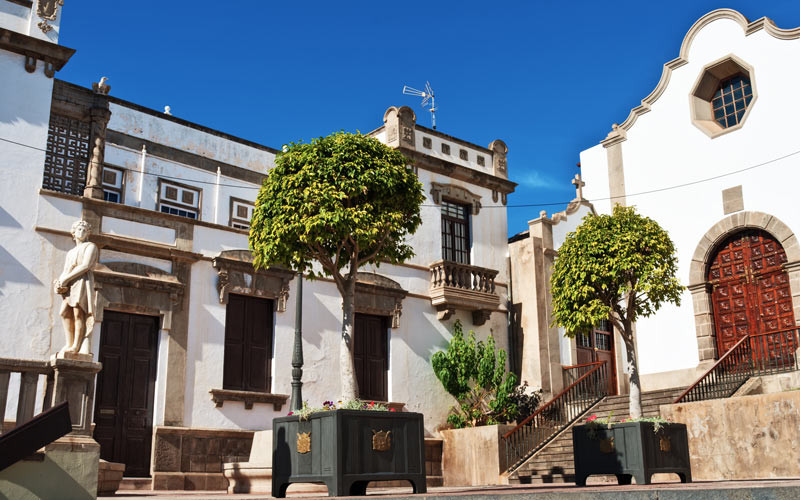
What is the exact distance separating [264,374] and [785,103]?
43.5 feet

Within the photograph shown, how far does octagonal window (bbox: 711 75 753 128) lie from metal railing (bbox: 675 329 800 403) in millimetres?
5475

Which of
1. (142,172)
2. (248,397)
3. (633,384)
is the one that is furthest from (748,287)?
(142,172)

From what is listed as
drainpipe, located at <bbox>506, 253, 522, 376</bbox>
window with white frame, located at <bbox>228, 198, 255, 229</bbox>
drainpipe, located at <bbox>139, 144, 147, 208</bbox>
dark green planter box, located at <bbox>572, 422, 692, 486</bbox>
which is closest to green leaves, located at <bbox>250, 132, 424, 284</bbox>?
dark green planter box, located at <bbox>572, 422, 692, 486</bbox>

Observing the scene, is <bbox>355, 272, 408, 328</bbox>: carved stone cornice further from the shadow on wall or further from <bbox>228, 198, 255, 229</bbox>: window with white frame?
the shadow on wall

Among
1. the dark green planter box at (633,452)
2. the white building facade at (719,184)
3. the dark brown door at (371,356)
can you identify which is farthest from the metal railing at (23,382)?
the white building facade at (719,184)

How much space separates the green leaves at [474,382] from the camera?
18766 mm

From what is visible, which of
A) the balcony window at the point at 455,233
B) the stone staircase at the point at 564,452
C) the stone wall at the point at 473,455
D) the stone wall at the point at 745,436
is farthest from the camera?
the balcony window at the point at 455,233

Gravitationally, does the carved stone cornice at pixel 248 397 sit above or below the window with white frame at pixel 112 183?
below

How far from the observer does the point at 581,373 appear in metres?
20.3

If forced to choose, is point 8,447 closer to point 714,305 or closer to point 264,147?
point 264,147

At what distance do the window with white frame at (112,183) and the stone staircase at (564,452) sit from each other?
10717 mm

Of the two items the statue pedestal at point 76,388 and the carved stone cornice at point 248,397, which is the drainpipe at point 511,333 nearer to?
the carved stone cornice at point 248,397

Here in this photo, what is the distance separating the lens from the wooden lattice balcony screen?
15.9m

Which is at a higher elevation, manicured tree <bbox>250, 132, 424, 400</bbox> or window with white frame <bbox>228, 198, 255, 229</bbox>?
window with white frame <bbox>228, 198, 255, 229</bbox>
